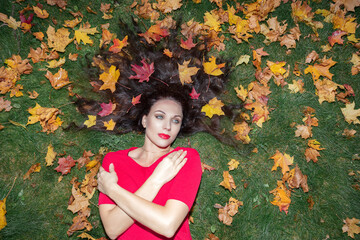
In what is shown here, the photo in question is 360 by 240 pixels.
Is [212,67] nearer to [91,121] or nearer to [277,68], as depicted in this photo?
[277,68]

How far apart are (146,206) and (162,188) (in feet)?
1.21

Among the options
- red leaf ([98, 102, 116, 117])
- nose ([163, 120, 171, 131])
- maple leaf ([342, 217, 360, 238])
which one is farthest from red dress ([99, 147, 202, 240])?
maple leaf ([342, 217, 360, 238])

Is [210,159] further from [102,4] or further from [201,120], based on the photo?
[102,4]

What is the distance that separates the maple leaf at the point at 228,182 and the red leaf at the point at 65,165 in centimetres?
243

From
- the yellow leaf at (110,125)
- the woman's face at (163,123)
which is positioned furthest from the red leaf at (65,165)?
the woman's face at (163,123)

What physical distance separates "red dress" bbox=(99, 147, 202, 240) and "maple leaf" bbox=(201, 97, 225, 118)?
1.04 metres

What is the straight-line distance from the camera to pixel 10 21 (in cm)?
395

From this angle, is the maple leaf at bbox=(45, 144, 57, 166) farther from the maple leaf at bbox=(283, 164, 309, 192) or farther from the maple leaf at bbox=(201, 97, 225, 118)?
the maple leaf at bbox=(283, 164, 309, 192)

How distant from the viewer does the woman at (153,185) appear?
244 centimetres

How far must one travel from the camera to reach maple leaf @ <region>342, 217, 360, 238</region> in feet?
11.6

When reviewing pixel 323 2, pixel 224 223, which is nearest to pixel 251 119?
pixel 224 223

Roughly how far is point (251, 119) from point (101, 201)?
2579 mm

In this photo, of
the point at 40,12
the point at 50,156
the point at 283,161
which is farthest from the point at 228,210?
the point at 40,12

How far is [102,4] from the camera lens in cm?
414
